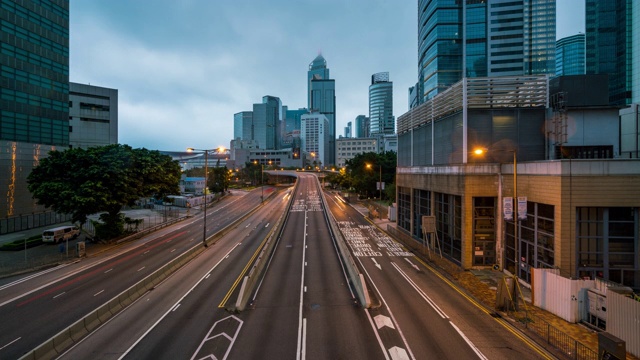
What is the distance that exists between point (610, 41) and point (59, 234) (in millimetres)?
166124

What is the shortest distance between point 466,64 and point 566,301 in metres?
113

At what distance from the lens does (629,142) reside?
111 feet

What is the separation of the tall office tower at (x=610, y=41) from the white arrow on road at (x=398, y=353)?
128375 millimetres

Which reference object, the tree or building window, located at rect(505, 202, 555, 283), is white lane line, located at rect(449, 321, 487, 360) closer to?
building window, located at rect(505, 202, 555, 283)

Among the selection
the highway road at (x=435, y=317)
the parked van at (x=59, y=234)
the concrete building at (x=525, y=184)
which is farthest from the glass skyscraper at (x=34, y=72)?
the concrete building at (x=525, y=184)

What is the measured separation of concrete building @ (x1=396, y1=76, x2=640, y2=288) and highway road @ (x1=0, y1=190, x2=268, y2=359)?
26.0m

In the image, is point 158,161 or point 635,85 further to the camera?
point 635,85

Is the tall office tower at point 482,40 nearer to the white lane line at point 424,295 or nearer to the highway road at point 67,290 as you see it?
the white lane line at point 424,295

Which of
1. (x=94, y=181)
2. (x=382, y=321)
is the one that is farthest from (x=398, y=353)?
(x=94, y=181)

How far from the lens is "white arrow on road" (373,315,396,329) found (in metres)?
17.4

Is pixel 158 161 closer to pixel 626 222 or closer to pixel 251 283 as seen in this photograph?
pixel 251 283

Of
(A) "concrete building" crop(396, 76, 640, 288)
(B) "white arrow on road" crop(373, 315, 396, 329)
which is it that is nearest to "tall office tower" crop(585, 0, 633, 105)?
(A) "concrete building" crop(396, 76, 640, 288)

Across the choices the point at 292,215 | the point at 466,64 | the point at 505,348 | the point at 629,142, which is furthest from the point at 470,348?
the point at 466,64

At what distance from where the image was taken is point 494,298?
20953 mm
